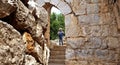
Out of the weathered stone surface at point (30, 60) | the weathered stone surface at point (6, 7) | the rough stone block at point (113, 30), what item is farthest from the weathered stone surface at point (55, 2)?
the weathered stone surface at point (6, 7)

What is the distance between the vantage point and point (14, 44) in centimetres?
97

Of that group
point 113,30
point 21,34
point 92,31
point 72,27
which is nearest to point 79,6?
point 72,27

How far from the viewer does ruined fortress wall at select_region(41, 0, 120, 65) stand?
449cm

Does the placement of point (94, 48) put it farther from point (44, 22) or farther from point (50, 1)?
point (44, 22)

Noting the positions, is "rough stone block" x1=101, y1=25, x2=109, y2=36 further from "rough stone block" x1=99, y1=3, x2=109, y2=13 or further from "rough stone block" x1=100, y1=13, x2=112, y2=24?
"rough stone block" x1=99, y1=3, x2=109, y2=13

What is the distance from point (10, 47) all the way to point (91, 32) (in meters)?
3.80

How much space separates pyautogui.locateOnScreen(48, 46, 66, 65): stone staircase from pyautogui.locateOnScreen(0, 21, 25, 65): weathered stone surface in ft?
23.1

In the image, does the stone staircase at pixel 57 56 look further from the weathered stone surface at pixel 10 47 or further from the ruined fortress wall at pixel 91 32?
the weathered stone surface at pixel 10 47

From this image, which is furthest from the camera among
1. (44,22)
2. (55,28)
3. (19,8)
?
(55,28)

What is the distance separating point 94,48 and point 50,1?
142 centimetres

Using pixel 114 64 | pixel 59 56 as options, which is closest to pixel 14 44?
pixel 114 64

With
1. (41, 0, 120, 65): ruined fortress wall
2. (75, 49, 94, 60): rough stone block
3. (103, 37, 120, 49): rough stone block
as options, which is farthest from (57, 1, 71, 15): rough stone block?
(103, 37, 120, 49): rough stone block

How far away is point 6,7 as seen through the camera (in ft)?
3.19

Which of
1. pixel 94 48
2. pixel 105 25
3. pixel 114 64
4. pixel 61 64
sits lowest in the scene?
pixel 61 64
